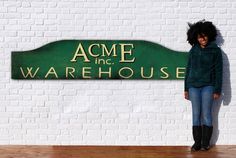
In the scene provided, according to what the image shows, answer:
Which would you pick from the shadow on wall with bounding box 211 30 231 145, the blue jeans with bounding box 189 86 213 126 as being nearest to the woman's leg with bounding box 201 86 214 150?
the blue jeans with bounding box 189 86 213 126

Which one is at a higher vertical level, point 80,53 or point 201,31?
point 201,31

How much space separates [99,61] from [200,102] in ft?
4.71

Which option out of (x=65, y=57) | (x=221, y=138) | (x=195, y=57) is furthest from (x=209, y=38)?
(x=65, y=57)

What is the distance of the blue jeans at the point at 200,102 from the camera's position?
7840 millimetres

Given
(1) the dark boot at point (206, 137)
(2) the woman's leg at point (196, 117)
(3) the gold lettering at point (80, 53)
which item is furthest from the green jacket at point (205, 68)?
(3) the gold lettering at point (80, 53)

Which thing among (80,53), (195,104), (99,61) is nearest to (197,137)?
(195,104)

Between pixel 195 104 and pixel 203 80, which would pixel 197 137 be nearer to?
pixel 195 104

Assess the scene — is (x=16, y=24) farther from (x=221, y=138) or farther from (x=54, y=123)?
(x=221, y=138)

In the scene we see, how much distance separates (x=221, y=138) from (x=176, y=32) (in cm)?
156

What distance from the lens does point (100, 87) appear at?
8148 millimetres

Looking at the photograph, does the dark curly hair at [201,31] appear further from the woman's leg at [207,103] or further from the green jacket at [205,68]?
the woman's leg at [207,103]

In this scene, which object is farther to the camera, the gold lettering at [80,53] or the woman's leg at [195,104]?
the gold lettering at [80,53]

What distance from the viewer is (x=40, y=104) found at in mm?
8125

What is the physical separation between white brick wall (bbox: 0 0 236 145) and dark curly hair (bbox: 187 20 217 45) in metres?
0.16
